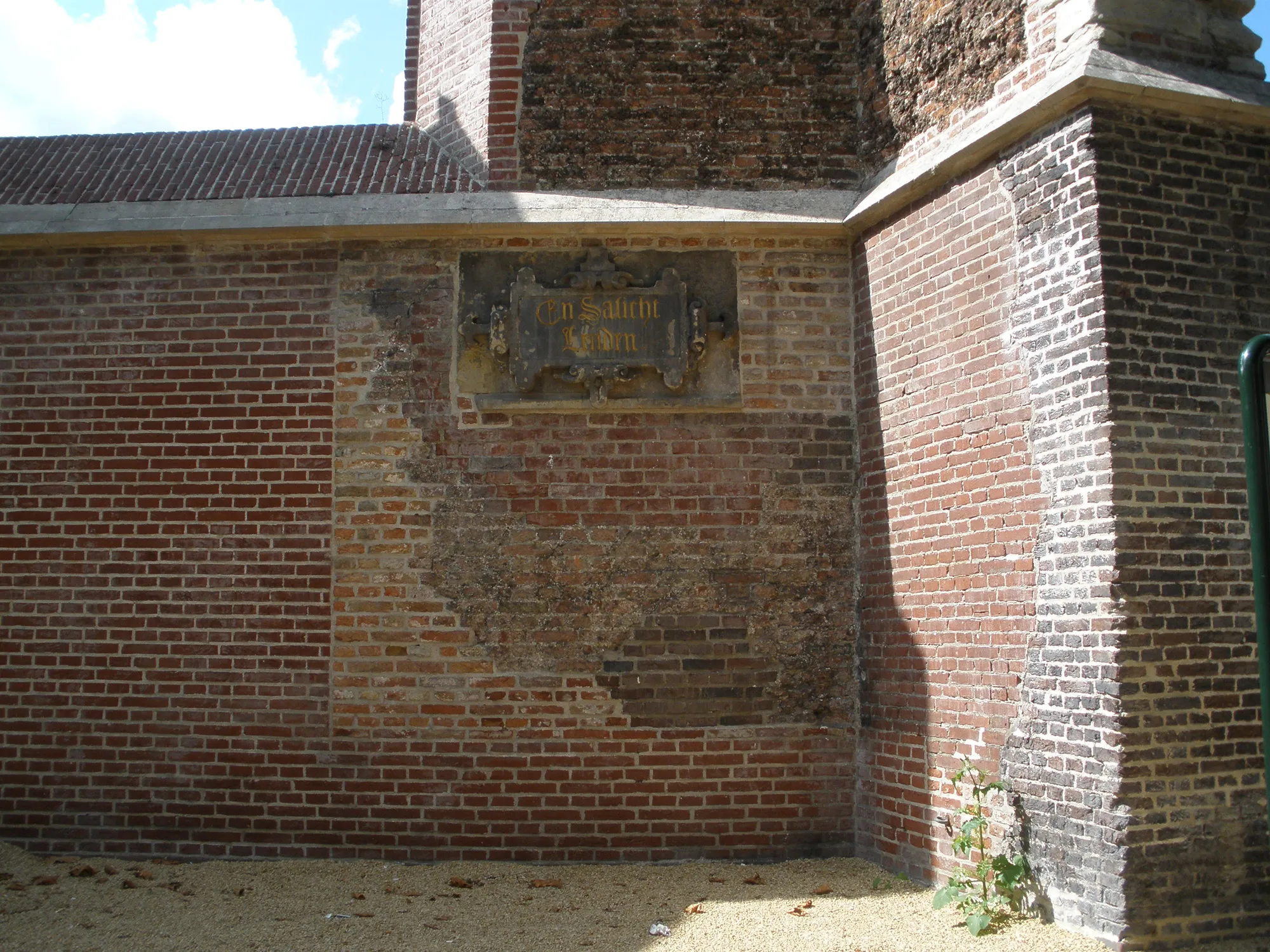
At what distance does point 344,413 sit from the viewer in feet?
21.4

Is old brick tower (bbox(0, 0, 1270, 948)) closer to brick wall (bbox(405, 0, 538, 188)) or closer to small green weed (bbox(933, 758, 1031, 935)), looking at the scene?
brick wall (bbox(405, 0, 538, 188))

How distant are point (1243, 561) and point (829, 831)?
9.00 feet

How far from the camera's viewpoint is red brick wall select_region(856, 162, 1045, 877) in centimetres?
520

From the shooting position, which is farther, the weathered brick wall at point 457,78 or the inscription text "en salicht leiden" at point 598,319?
the weathered brick wall at point 457,78

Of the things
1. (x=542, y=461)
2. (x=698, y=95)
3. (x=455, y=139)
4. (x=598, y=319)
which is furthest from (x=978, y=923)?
(x=455, y=139)

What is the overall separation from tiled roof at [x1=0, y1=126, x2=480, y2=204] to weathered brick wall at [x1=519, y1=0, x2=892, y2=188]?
32.1 inches

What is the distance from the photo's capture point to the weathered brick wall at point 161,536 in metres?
6.32

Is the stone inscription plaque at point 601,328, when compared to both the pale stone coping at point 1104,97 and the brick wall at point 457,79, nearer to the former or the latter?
the brick wall at point 457,79

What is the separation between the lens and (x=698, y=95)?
22.1 feet

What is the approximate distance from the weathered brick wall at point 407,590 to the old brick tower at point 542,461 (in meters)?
0.02

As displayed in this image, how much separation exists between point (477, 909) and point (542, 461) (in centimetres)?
250

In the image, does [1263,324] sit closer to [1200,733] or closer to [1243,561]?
[1243,561]

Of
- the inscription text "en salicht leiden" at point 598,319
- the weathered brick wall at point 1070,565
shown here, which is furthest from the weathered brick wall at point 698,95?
the weathered brick wall at point 1070,565

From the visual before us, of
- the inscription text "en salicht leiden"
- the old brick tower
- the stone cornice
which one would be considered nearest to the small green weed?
the old brick tower
